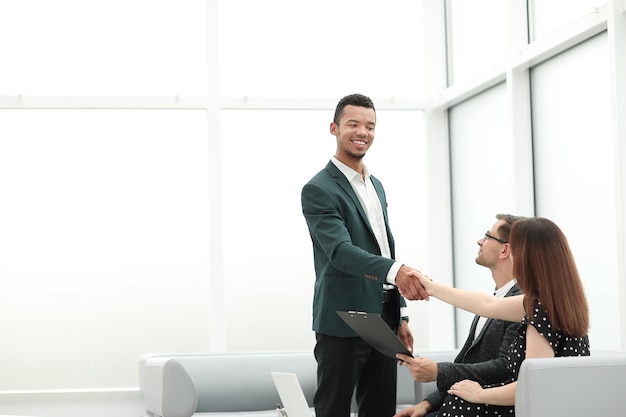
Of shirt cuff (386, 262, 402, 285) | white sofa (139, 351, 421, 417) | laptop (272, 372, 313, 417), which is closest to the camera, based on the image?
laptop (272, 372, 313, 417)

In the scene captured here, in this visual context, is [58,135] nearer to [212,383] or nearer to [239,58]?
[239,58]

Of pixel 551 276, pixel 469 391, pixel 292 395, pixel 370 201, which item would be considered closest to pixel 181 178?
pixel 370 201

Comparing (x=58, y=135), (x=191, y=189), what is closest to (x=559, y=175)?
(x=191, y=189)

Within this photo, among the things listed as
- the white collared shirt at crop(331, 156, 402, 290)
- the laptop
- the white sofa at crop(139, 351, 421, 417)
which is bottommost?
the white sofa at crop(139, 351, 421, 417)

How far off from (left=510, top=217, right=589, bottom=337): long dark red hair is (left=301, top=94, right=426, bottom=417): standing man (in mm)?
439

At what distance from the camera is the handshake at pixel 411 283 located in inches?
125

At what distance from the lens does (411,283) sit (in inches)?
125

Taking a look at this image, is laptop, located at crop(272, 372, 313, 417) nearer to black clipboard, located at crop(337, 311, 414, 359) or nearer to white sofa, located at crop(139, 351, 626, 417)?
black clipboard, located at crop(337, 311, 414, 359)

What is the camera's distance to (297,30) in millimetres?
6547

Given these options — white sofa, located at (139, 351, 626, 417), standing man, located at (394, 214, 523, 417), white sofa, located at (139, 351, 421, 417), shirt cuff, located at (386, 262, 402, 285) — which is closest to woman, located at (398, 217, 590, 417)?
white sofa, located at (139, 351, 626, 417)

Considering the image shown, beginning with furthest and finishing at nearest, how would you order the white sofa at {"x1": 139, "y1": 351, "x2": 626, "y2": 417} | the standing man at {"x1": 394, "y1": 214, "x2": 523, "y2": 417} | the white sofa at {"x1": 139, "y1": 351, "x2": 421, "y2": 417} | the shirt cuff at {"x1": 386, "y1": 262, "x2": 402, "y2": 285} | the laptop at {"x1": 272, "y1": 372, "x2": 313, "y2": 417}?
A: the white sofa at {"x1": 139, "y1": 351, "x2": 421, "y2": 417} → the white sofa at {"x1": 139, "y1": 351, "x2": 626, "y2": 417} → the standing man at {"x1": 394, "y1": 214, "x2": 523, "y2": 417} → the shirt cuff at {"x1": 386, "y1": 262, "x2": 402, "y2": 285} → the laptop at {"x1": 272, "y1": 372, "x2": 313, "y2": 417}

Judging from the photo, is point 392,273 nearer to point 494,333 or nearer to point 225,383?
point 494,333

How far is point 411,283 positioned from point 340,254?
0.25 m

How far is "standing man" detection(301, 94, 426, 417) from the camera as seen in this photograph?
10.5ft
